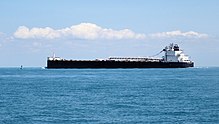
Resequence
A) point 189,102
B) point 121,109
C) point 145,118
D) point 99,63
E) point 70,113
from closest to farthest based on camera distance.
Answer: point 145,118 < point 70,113 < point 121,109 < point 189,102 < point 99,63

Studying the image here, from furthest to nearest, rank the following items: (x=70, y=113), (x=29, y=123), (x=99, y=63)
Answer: (x=99, y=63) < (x=70, y=113) < (x=29, y=123)

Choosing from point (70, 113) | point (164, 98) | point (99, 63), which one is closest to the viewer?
point (70, 113)

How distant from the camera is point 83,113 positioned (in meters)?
41.8

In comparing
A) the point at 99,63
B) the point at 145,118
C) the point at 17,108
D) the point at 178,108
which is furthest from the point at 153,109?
the point at 99,63

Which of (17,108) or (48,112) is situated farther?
(17,108)

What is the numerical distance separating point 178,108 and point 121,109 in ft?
17.9

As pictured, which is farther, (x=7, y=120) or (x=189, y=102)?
(x=189, y=102)

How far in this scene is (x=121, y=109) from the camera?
146 feet

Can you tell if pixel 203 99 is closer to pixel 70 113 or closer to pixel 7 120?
pixel 70 113

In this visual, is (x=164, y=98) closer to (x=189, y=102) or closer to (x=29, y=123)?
(x=189, y=102)

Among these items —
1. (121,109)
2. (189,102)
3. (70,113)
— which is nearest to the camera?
(70,113)

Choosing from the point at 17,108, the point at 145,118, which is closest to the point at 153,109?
the point at 145,118

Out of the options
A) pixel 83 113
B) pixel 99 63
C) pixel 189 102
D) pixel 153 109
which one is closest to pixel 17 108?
pixel 83 113

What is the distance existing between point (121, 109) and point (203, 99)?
43.6 ft
